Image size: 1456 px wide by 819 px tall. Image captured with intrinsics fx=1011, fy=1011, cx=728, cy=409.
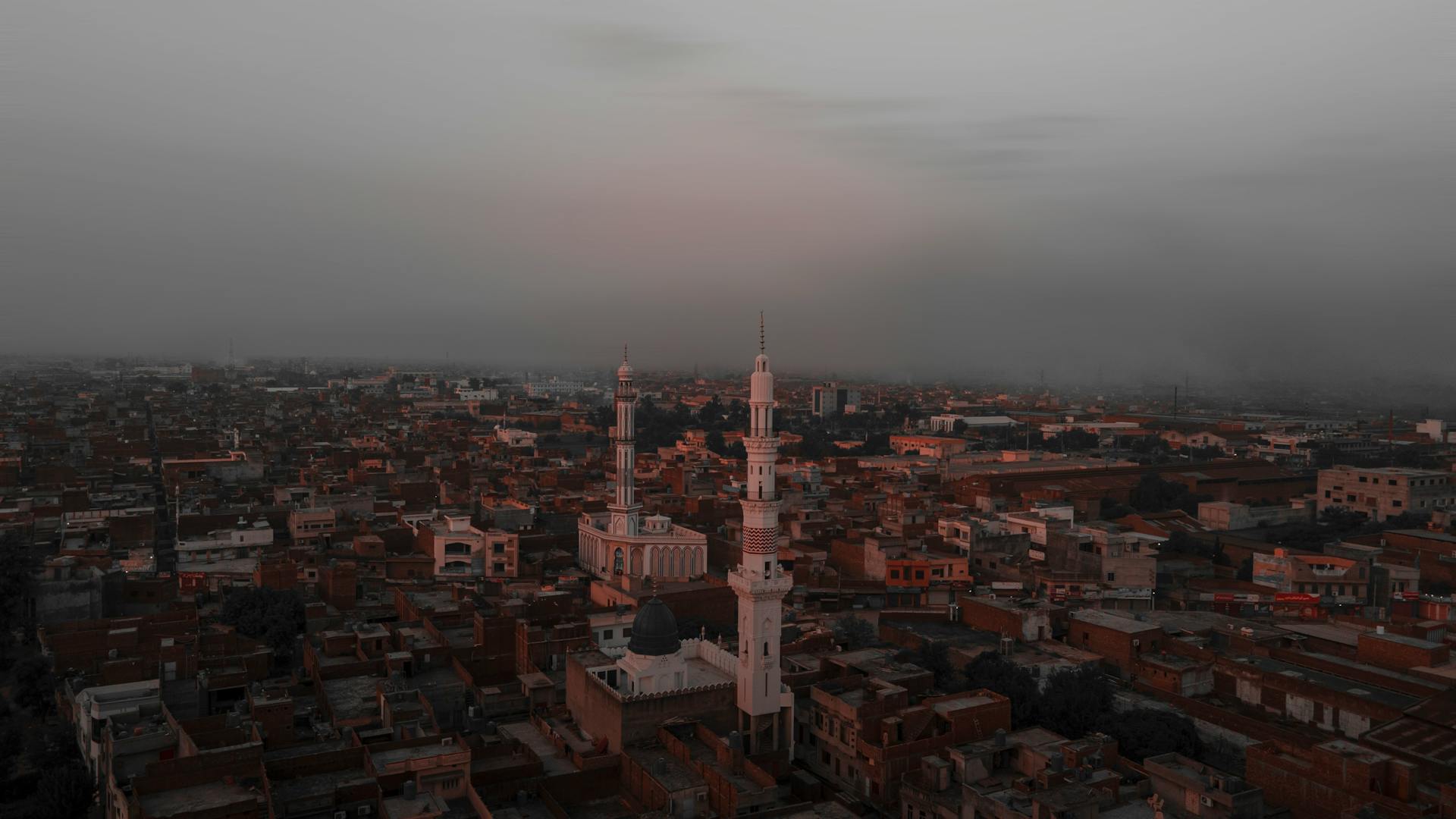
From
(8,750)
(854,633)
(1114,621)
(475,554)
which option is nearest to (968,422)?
(475,554)

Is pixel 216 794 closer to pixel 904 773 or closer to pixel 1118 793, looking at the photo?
pixel 904 773

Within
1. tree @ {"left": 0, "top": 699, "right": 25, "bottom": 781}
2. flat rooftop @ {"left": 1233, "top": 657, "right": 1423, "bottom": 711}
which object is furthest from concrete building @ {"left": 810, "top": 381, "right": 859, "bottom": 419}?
tree @ {"left": 0, "top": 699, "right": 25, "bottom": 781}

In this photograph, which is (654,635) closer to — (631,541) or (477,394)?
(631,541)

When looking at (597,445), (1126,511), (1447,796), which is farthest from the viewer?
(597,445)

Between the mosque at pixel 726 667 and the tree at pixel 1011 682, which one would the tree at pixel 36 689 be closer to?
the mosque at pixel 726 667

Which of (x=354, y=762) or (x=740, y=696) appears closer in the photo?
(x=354, y=762)

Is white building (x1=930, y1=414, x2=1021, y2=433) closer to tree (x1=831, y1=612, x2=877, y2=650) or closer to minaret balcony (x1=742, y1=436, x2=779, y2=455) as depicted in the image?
tree (x1=831, y1=612, x2=877, y2=650)

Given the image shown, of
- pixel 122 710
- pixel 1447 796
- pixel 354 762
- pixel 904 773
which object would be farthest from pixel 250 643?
pixel 1447 796
